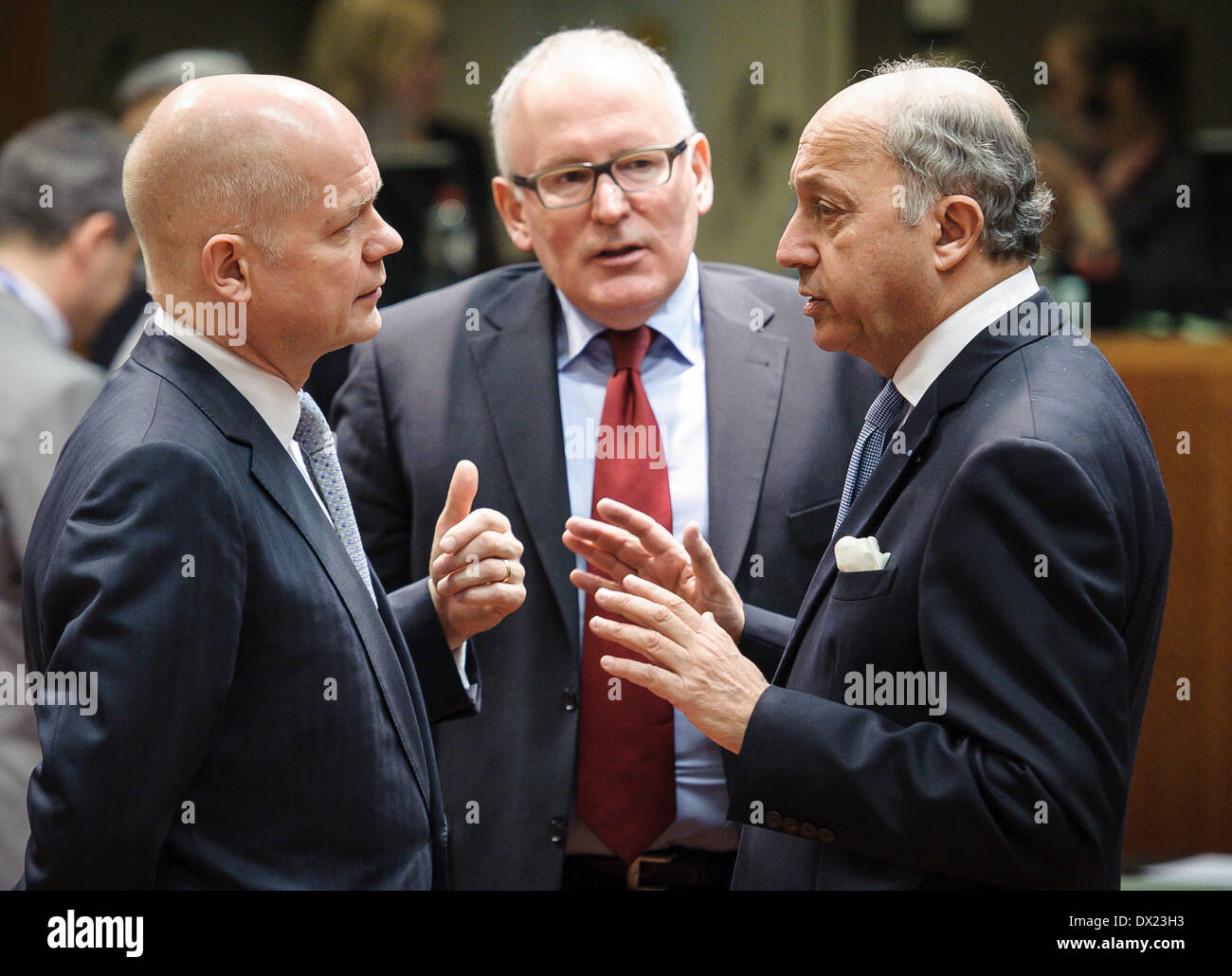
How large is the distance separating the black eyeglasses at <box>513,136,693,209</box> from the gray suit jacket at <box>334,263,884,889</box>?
0.21 m

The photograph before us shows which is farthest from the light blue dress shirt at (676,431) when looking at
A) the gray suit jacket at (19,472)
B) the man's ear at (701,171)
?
the gray suit jacket at (19,472)

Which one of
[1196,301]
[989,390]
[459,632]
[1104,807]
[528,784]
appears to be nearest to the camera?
[1104,807]

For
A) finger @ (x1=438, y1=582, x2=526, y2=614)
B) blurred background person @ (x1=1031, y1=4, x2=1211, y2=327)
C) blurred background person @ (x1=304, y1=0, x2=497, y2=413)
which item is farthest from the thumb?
blurred background person @ (x1=1031, y1=4, x2=1211, y2=327)

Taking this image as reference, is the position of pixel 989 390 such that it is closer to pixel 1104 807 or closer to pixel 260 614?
pixel 1104 807

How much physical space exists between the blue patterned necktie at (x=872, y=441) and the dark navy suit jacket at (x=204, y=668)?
27.3 inches

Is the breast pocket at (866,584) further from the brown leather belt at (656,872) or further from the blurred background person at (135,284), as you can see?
the blurred background person at (135,284)

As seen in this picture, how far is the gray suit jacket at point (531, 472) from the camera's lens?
91.4 inches

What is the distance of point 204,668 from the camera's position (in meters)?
1.54

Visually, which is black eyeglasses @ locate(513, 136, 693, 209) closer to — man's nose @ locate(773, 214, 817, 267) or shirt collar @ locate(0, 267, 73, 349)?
man's nose @ locate(773, 214, 817, 267)

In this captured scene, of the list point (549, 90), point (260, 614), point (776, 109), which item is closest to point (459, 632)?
point (260, 614)

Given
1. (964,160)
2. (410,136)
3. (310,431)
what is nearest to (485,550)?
(310,431)

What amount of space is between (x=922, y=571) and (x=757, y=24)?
196 inches

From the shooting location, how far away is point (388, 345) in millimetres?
2584

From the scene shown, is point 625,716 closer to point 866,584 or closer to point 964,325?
point 866,584
